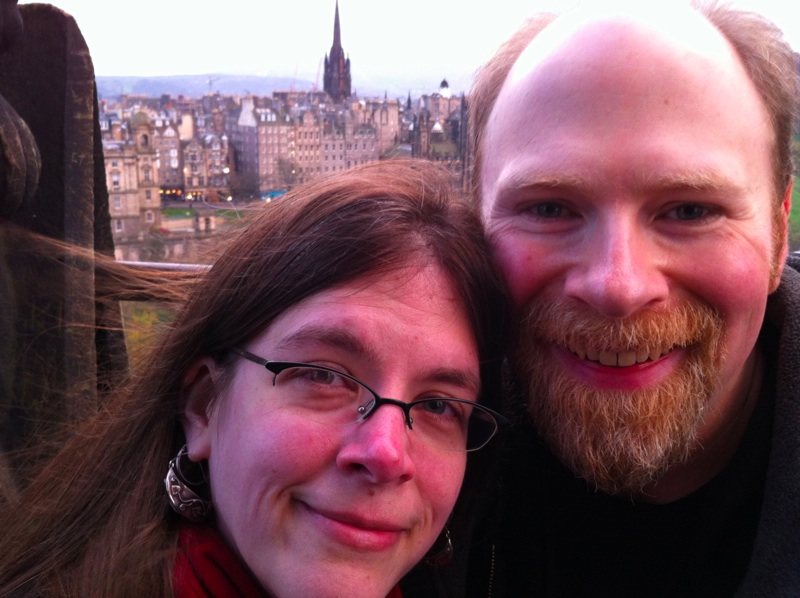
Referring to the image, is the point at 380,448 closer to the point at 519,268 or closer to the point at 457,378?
the point at 457,378

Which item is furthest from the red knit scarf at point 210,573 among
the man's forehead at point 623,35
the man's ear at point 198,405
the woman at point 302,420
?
the man's forehead at point 623,35

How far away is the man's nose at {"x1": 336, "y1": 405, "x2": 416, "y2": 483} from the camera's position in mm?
1299

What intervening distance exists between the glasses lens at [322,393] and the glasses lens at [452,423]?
3.9 inches

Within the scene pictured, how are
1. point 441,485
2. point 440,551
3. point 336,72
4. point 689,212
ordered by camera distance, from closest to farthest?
point 441,485 → point 689,212 → point 440,551 → point 336,72

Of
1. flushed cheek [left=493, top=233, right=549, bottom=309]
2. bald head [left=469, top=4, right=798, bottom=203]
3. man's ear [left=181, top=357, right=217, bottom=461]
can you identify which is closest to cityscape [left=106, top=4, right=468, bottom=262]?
bald head [left=469, top=4, right=798, bottom=203]

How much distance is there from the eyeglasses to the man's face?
27cm

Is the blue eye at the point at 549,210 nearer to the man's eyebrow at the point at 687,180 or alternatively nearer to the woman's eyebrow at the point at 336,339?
the man's eyebrow at the point at 687,180

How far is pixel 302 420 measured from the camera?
1.33 meters

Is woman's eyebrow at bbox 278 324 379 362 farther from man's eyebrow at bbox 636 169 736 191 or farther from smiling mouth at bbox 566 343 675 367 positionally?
man's eyebrow at bbox 636 169 736 191

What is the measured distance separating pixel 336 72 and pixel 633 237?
214 centimetres

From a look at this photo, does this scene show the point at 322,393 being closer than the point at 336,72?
Yes

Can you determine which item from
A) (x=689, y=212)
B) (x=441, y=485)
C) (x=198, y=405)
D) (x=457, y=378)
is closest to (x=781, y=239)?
(x=689, y=212)

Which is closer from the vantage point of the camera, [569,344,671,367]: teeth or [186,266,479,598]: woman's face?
[186,266,479,598]: woman's face

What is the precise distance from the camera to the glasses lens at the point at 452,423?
4.65 ft
